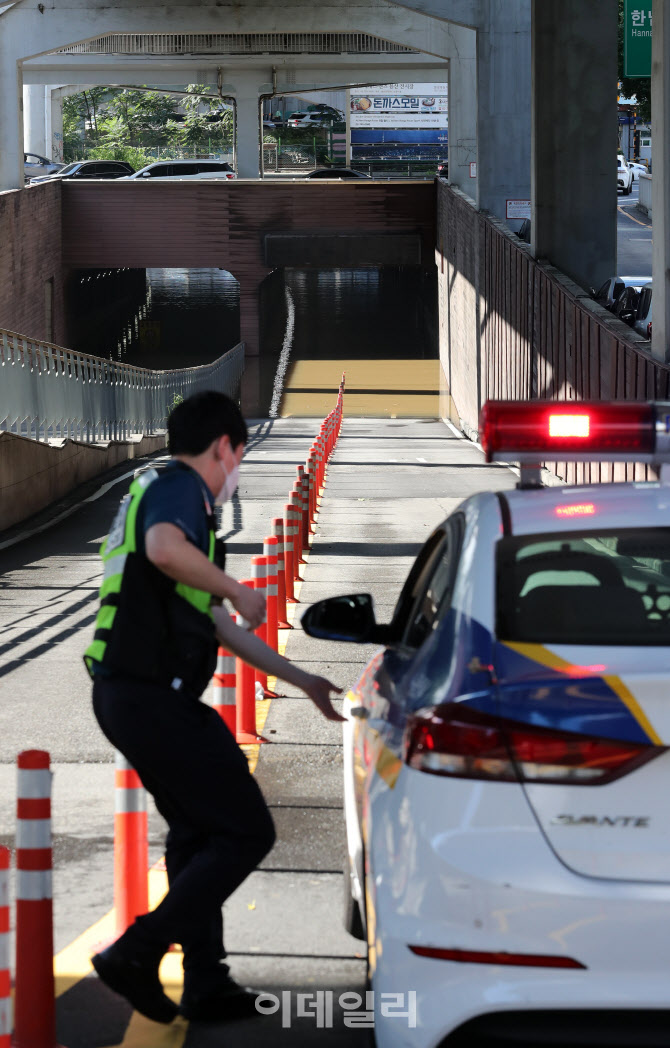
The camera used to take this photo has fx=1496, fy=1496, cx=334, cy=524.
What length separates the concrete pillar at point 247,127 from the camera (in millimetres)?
56969

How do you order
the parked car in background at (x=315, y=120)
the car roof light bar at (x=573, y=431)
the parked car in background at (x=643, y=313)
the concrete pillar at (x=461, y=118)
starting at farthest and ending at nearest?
the parked car in background at (x=315, y=120)
the concrete pillar at (x=461, y=118)
the parked car in background at (x=643, y=313)
the car roof light bar at (x=573, y=431)

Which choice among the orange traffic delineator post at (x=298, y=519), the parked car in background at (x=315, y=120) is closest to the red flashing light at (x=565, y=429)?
the orange traffic delineator post at (x=298, y=519)

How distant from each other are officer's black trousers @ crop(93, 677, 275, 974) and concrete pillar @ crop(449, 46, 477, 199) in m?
43.2

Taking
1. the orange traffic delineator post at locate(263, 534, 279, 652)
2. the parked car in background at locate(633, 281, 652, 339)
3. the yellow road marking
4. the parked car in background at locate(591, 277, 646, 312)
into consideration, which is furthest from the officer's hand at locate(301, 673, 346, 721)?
the yellow road marking

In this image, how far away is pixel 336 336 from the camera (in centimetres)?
6278

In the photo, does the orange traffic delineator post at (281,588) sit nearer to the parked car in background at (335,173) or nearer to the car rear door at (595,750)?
the car rear door at (595,750)

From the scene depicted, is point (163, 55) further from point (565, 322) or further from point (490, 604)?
point (490, 604)

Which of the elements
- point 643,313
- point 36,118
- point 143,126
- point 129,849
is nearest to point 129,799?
point 129,849

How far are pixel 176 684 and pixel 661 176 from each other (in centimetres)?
1211

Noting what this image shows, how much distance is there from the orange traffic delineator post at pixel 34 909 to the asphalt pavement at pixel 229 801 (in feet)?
0.74

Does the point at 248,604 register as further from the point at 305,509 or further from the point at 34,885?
the point at 305,509

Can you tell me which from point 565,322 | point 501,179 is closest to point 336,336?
point 501,179

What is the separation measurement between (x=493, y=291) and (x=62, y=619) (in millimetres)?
21708

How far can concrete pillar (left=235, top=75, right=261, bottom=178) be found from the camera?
5697 centimetres
